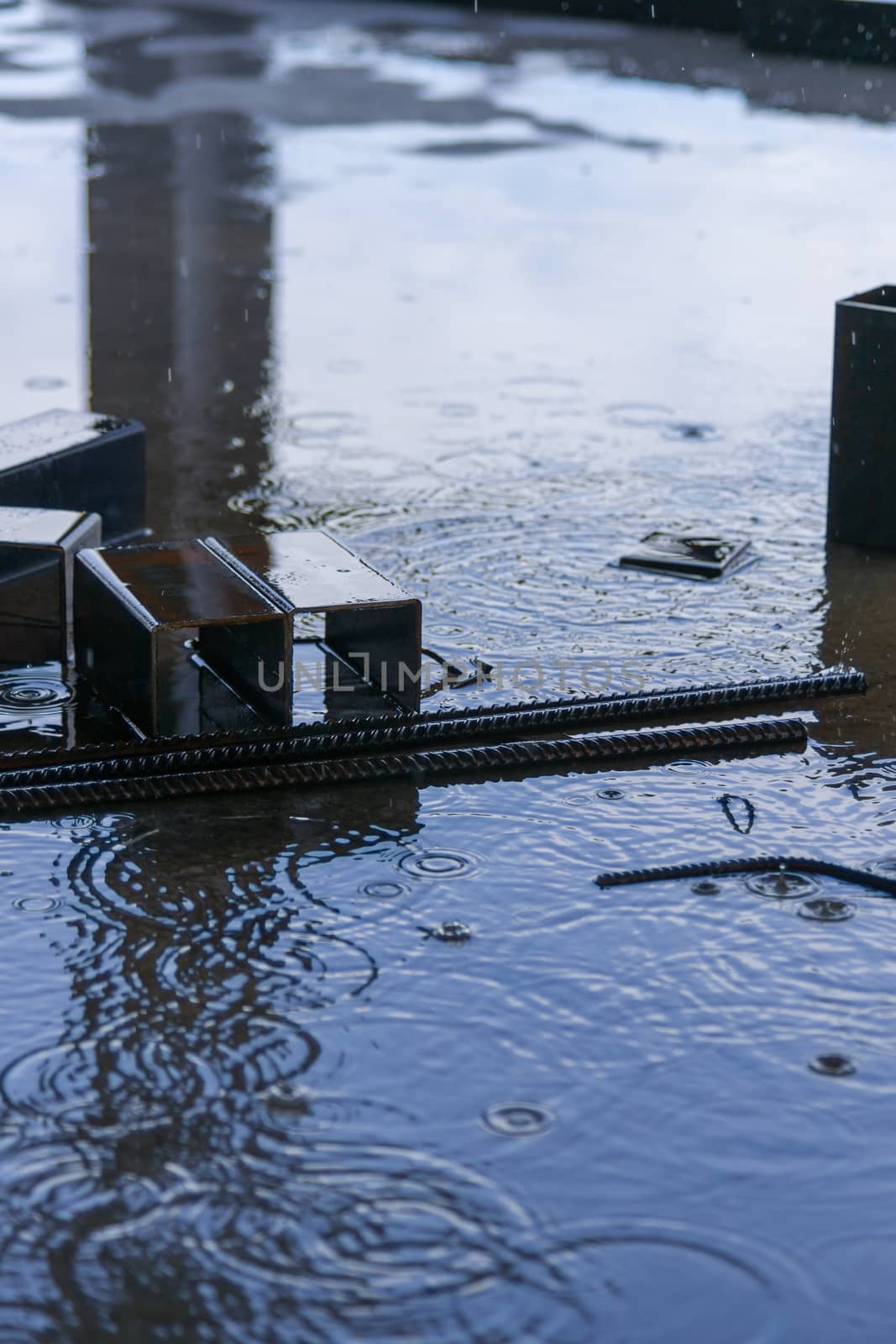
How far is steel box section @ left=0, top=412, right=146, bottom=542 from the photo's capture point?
4.11 meters

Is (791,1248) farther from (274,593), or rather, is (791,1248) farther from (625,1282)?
(274,593)

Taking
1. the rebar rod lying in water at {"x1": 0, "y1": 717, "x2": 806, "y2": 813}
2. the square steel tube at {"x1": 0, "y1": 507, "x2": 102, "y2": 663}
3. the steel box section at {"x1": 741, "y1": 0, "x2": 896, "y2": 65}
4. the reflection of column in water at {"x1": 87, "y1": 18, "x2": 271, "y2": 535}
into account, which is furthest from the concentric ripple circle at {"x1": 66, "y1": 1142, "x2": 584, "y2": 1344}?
the steel box section at {"x1": 741, "y1": 0, "x2": 896, "y2": 65}

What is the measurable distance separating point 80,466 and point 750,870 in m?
1.98

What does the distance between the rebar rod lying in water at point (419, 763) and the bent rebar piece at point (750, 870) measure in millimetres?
444

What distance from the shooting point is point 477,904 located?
9.11ft

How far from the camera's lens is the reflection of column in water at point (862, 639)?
11.4 feet

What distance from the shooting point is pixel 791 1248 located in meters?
2.08

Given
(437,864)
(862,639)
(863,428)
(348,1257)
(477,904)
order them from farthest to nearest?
(863,428), (862,639), (437,864), (477,904), (348,1257)

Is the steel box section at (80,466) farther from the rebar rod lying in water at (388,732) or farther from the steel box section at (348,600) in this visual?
the rebar rod lying in water at (388,732)

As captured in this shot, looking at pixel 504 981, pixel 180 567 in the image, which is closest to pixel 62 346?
pixel 180 567

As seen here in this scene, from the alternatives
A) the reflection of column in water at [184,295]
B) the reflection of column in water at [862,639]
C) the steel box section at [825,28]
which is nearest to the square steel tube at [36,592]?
the reflection of column in water at [184,295]

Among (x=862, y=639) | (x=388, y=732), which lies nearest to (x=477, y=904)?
(x=388, y=732)

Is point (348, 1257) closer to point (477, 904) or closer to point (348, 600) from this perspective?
point (477, 904)

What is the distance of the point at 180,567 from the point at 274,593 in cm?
24
